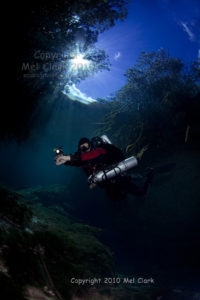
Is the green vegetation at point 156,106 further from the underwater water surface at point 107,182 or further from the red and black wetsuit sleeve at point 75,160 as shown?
the red and black wetsuit sleeve at point 75,160

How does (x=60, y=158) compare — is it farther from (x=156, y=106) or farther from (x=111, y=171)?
(x=156, y=106)

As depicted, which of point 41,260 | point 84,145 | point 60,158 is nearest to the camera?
point 41,260

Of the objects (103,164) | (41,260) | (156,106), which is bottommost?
(41,260)

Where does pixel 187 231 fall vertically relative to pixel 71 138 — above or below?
below

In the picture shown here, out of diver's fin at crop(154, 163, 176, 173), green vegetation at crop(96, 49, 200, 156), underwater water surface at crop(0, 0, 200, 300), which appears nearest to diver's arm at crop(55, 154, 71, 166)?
underwater water surface at crop(0, 0, 200, 300)

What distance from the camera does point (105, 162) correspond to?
188 inches

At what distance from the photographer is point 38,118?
851 cm

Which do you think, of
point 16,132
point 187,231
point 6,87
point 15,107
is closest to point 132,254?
point 187,231

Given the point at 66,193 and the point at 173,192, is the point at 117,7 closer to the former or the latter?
the point at 173,192

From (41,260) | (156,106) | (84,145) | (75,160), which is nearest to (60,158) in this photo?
(75,160)

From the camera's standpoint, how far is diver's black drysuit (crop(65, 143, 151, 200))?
14.1 ft

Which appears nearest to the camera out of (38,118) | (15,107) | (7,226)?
(7,226)

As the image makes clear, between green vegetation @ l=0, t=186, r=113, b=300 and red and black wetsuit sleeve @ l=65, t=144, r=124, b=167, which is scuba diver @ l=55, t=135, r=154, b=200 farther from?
green vegetation @ l=0, t=186, r=113, b=300

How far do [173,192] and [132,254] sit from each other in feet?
19.1
